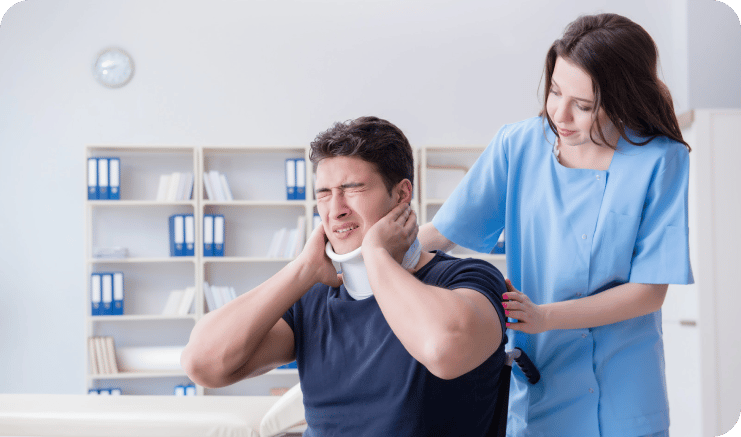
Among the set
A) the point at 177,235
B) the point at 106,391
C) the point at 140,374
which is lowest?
the point at 106,391

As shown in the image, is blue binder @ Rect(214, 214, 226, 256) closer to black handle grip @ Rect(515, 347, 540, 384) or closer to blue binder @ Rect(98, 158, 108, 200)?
blue binder @ Rect(98, 158, 108, 200)

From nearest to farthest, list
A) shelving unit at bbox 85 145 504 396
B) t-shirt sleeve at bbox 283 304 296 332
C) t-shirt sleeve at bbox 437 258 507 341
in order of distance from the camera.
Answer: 1. t-shirt sleeve at bbox 437 258 507 341
2. t-shirt sleeve at bbox 283 304 296 332
3. shelving unit at bbox 85 145 504 396

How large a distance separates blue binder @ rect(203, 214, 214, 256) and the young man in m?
2.87

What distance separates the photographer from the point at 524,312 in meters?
0.99

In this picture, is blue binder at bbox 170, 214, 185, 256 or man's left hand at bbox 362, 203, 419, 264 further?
blue binder at bbox 170, 214, 185, 256

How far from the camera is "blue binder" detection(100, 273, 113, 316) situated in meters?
3.93

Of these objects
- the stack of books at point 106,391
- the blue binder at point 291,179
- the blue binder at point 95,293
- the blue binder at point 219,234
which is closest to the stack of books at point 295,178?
the blue binder at point 291,179

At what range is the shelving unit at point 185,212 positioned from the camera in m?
4.12

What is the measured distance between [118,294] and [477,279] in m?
3.47

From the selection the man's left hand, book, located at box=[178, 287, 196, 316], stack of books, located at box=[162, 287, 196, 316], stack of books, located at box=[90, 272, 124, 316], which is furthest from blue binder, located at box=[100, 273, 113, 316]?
the man's left hand

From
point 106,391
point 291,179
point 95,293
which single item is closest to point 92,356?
point 106,391

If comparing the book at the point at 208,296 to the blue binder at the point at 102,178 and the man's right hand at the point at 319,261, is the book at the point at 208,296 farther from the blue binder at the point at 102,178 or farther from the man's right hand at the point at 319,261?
the man's right hand at the point at 319,261

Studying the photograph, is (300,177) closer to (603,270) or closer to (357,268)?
(357,268)

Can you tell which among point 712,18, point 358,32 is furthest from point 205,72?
point 712,18
